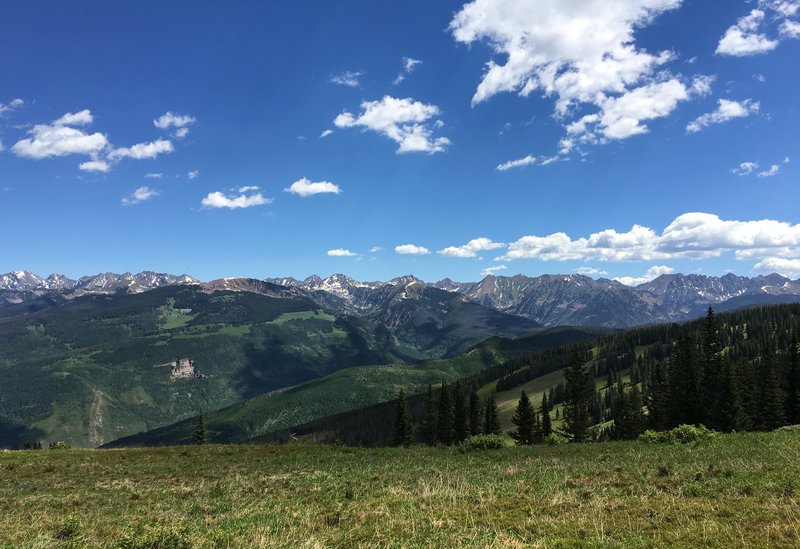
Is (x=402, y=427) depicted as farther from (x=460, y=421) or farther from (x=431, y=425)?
(x=460, y=421)

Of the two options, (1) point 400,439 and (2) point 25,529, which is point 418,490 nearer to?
(2) point 25,529

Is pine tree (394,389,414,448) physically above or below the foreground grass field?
below

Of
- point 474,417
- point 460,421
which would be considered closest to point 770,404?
point 474,417

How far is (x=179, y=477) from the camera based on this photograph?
30.3 metres

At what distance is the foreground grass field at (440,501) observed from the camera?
11305mm

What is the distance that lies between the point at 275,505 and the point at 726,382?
73.7 meters

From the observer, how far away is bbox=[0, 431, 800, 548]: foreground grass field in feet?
37.1

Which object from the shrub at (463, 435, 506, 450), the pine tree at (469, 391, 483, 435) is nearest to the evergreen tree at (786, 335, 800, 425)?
the pine tree at (469, 391, 483, 435)

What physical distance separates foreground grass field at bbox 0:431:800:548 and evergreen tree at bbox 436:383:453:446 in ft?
216

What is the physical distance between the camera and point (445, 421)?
322 feet

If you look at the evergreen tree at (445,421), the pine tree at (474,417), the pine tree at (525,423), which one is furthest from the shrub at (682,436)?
the pine tree at (474,417)

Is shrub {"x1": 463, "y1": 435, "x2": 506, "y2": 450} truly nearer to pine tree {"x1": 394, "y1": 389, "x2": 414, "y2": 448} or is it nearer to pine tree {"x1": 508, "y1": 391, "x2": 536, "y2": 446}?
pine tree {"x1": 394, "y1": 389, "x2": 414, "y2": 448}

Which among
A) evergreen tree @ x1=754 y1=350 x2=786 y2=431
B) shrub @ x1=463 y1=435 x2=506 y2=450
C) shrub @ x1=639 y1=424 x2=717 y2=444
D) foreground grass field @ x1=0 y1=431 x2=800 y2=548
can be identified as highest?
foreground grass field @ x1=0 y1=431 x2=800 y2=548

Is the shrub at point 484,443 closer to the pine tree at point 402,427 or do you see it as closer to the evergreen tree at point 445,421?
the pine tree at point 402,427
